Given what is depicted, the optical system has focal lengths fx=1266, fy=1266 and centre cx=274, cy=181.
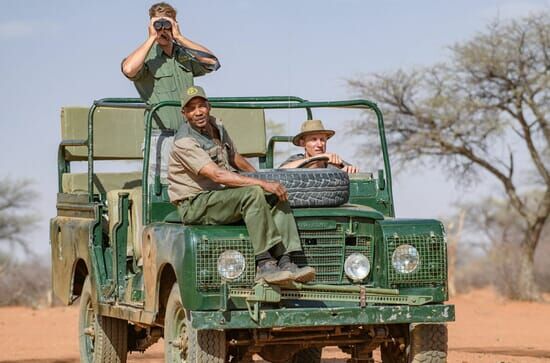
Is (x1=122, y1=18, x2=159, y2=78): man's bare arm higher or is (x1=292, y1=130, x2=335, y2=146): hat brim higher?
(x1=122, y1=18, x2=159, y2=78): man's bare arm

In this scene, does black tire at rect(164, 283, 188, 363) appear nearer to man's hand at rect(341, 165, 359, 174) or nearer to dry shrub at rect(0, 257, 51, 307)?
man's hand at rect(341, 165, 359, 174)

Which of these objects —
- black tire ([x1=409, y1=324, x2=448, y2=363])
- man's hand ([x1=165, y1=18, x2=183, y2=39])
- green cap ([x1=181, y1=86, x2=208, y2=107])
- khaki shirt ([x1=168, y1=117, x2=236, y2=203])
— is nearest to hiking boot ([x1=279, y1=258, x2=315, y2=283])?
khaki shirt ([x1=168, y1=117, x2=236, y2=203])

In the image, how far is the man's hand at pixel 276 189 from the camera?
770 cm

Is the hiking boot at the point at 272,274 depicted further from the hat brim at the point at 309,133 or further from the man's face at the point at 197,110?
the hat brim at the point at 309,133

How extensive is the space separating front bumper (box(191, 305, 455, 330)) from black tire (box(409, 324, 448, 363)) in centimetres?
25

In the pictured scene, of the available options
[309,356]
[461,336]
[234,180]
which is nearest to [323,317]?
[234,180]

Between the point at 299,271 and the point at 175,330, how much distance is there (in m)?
1.05

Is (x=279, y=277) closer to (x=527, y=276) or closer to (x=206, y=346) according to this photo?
(x=206, y=346)

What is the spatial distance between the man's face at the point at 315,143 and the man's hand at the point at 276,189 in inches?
75.6


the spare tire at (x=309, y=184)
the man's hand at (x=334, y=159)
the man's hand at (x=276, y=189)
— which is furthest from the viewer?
the man's hand at (x=334, y=159)

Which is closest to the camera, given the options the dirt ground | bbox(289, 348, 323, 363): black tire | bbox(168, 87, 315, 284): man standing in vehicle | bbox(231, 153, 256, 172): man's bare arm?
bbox(168, 87, 315, 284): man standing in vehicle

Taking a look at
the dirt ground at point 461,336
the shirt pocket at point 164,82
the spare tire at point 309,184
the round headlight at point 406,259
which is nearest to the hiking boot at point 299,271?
the spare tire at point 309,184

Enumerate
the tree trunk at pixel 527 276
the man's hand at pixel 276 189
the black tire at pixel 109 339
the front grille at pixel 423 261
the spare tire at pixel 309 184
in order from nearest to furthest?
the man's hand at pixel 276 189
the front grille at pixel 423 261
the spare tire at pixel 309 184
the black tire at pixel 109 339
the tree trunk at pixel 527 276

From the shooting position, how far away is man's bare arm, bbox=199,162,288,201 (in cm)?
770
